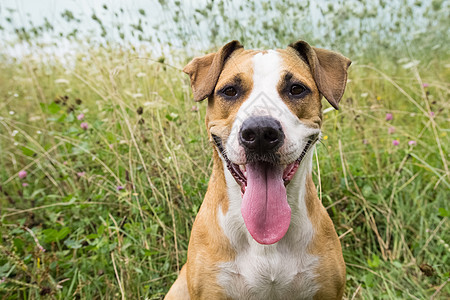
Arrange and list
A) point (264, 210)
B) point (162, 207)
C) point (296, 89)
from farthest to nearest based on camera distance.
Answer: point (162, 207)
point (296, 89)
point (264, 210)

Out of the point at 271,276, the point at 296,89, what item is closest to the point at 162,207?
the point at 271,276

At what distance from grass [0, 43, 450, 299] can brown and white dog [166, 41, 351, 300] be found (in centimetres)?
77

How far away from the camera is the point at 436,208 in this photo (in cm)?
375

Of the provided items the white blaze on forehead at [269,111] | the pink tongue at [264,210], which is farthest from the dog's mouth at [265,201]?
the white blaze on forehead at [269,111]

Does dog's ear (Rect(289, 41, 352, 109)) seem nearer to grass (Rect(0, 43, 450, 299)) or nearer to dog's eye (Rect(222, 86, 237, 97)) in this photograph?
dog's eye (Rect(222, 86, 237, 97))

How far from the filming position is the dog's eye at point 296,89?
7.97 feet

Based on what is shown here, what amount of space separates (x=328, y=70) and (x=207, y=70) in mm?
757

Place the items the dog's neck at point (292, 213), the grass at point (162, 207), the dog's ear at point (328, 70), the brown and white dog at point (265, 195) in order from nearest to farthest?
1. the brown and white dog at point (265, 195)
2. the dog's neck at point (292, 213)
3. the dog's ear at point (328, 70)
4. the grass at point (162, 207)

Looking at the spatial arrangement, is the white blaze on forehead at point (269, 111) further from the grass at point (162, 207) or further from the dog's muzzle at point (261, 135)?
the grass at point (162, 207)

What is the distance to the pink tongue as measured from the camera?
2.28m

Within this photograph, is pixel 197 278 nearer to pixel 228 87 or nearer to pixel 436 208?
pixel 228 87

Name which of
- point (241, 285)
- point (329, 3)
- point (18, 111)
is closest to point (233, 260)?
point (241, 285)

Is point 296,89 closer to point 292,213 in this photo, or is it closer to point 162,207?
point 292,213

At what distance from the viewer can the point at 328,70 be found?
2.61m
